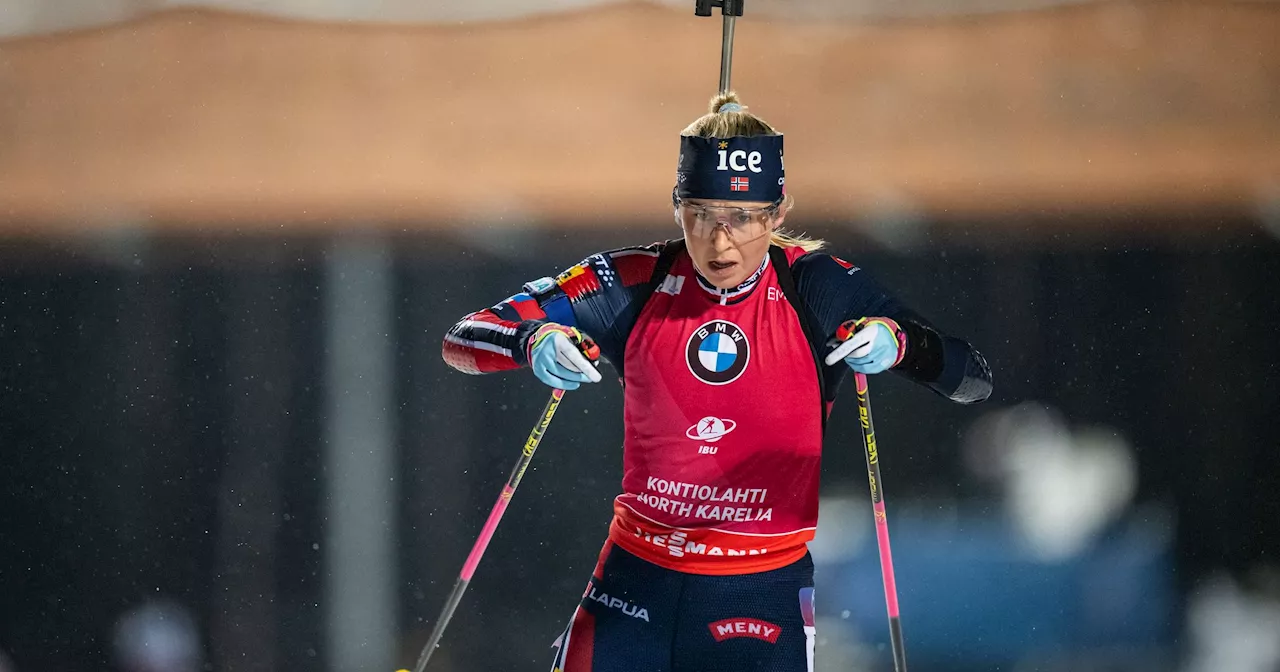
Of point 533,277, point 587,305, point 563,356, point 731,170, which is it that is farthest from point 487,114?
point 563,356

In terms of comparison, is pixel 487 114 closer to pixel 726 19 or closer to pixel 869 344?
pixel 726 19

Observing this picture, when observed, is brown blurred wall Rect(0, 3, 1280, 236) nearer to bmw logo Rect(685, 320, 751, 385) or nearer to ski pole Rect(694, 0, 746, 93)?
ski pole Rect(694, 0, 746, 93)

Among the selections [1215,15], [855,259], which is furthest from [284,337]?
[1215,15]

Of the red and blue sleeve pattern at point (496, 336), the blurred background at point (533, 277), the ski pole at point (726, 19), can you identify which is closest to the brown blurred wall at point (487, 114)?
the blurred background at point (533, 277)

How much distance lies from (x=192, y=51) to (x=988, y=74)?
240cm

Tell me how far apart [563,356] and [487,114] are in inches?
70.5

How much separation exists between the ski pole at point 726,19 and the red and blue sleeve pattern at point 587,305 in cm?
55

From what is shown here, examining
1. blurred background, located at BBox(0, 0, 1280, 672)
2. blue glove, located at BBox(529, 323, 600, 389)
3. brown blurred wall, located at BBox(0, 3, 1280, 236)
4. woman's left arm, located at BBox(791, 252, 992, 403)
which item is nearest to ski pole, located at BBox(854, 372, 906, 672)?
woman's left arm, located at BBox(791, 252, 992, 403)

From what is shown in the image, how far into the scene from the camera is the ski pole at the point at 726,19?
9.59ft

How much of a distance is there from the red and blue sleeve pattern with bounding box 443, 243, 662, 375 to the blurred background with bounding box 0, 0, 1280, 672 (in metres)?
1.40

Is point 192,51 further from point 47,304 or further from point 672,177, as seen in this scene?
point 672,177

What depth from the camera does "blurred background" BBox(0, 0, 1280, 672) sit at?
12.9 feet

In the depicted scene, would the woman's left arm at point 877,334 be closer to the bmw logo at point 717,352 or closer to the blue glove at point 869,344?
the blue glove at point 869,344

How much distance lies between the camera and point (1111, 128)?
3996mm
